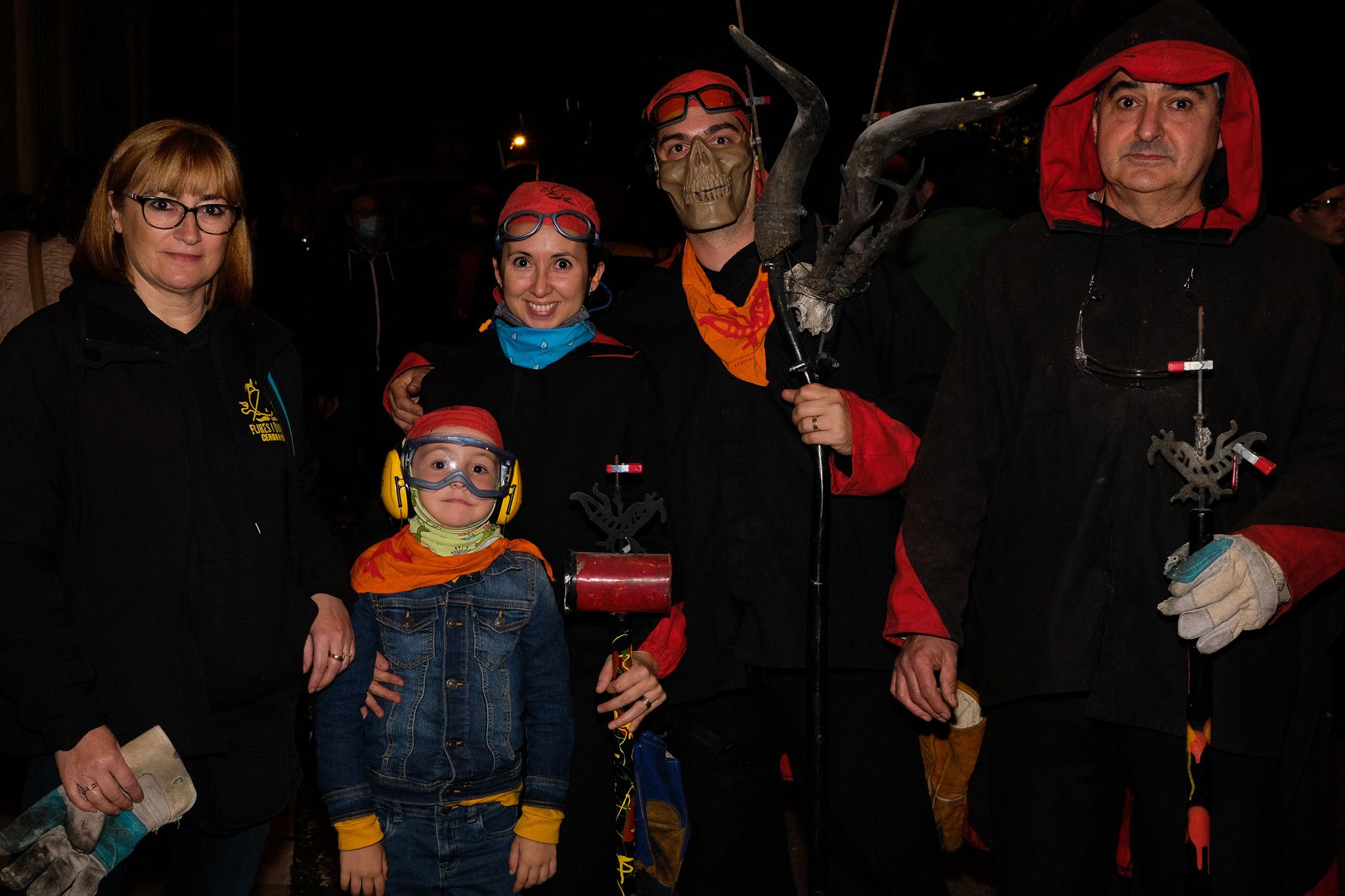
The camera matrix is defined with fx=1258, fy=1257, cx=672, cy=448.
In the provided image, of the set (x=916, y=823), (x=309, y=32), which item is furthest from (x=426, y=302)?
(x=309, y=32)

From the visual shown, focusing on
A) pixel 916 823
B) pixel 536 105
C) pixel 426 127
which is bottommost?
pixel 916 823

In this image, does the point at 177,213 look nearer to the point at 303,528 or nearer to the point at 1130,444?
the point at 303,528

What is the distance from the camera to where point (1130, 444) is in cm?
285

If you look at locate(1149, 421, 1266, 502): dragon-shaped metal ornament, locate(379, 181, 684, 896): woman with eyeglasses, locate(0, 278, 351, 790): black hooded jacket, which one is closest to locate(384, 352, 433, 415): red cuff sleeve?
locate(379, 181, 684, 896): woman with eyeglasses

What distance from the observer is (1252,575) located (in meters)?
2.59

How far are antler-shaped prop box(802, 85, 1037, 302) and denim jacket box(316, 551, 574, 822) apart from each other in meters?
1.08

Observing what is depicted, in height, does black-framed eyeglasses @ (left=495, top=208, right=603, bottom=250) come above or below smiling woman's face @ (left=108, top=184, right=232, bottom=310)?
above

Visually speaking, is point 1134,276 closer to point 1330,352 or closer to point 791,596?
point 1330,352

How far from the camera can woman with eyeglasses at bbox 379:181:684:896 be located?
3.29 meters

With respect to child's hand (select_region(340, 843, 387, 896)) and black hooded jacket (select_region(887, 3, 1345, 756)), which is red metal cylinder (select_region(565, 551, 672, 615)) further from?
child's hand (select_region(340, 843, 387, 896))

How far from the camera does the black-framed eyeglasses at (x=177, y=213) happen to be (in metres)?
2.88

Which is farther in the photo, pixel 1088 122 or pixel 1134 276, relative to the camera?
pixel 1088 122

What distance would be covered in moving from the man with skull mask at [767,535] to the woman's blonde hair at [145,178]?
125 cm

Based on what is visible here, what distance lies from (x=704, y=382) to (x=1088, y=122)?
1212 millimetres
